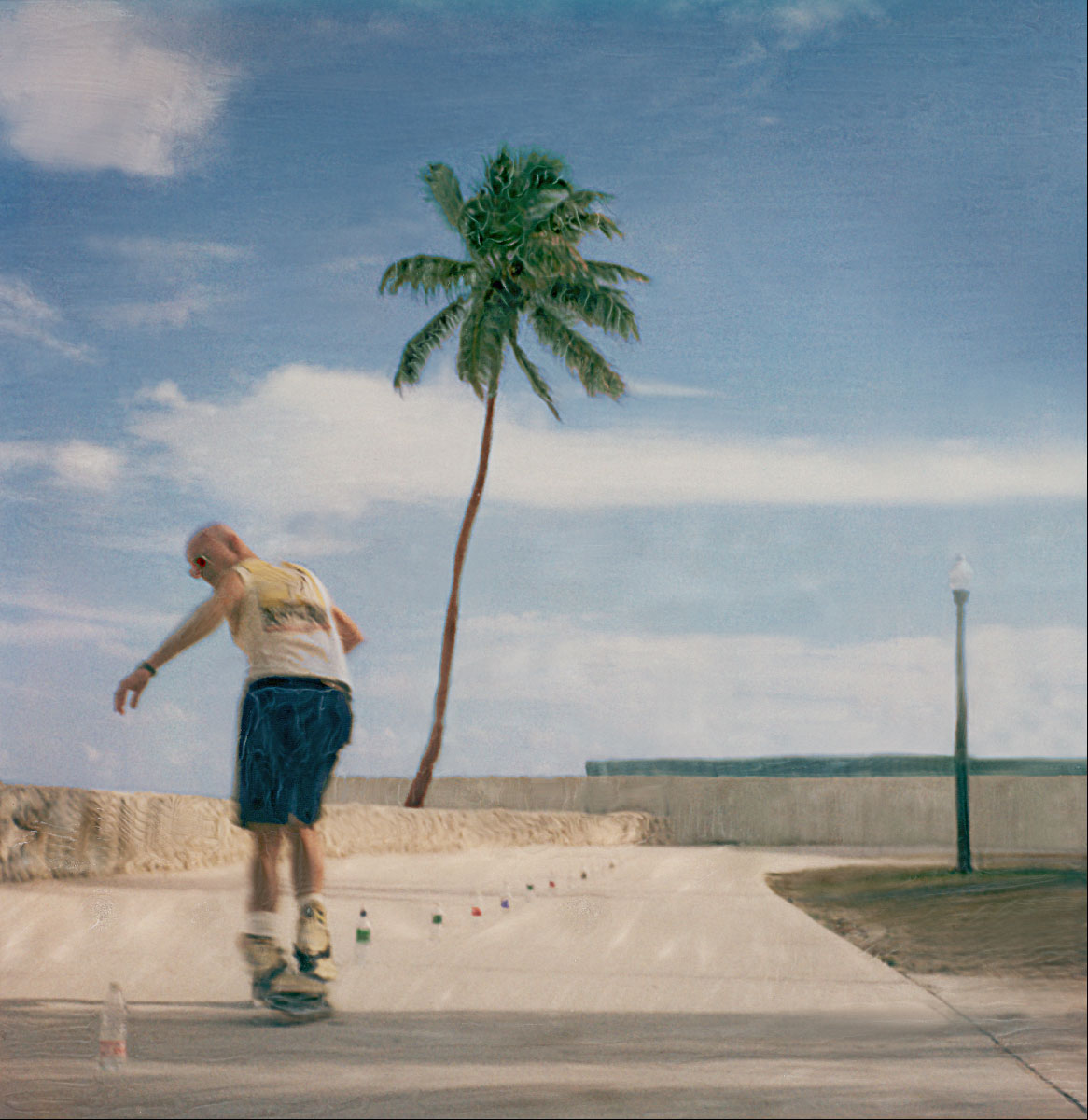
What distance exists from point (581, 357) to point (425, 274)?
2.12 ft

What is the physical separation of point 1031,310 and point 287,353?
282cm

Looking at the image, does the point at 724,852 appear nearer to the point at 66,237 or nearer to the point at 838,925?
the point at 838,925

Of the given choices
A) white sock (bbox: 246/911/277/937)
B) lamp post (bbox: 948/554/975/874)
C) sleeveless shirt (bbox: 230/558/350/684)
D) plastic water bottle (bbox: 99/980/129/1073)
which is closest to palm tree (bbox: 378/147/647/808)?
sleeveless shirt (bbox: 230/558/350/684)

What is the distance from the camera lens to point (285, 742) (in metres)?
2.92

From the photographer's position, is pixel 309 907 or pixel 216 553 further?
pixel 216 553

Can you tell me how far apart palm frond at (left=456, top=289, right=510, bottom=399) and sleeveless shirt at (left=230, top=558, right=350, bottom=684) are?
157 centimetres

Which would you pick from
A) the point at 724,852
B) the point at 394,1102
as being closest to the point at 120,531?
the point at 394,1102

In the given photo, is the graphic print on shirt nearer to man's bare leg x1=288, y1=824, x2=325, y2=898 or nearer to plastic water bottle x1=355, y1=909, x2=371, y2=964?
man's bare leg x1=288, y1=824, x2=325, y2=898

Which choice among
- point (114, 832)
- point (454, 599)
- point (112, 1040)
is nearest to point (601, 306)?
point (454, 599)

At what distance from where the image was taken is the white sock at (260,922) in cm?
290

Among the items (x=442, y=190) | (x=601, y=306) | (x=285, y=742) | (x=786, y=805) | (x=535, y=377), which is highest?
(x=442, y=190)

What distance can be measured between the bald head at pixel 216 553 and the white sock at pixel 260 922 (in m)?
0.84

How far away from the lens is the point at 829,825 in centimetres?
1227

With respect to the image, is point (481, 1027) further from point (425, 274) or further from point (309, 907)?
point (425, 274)
